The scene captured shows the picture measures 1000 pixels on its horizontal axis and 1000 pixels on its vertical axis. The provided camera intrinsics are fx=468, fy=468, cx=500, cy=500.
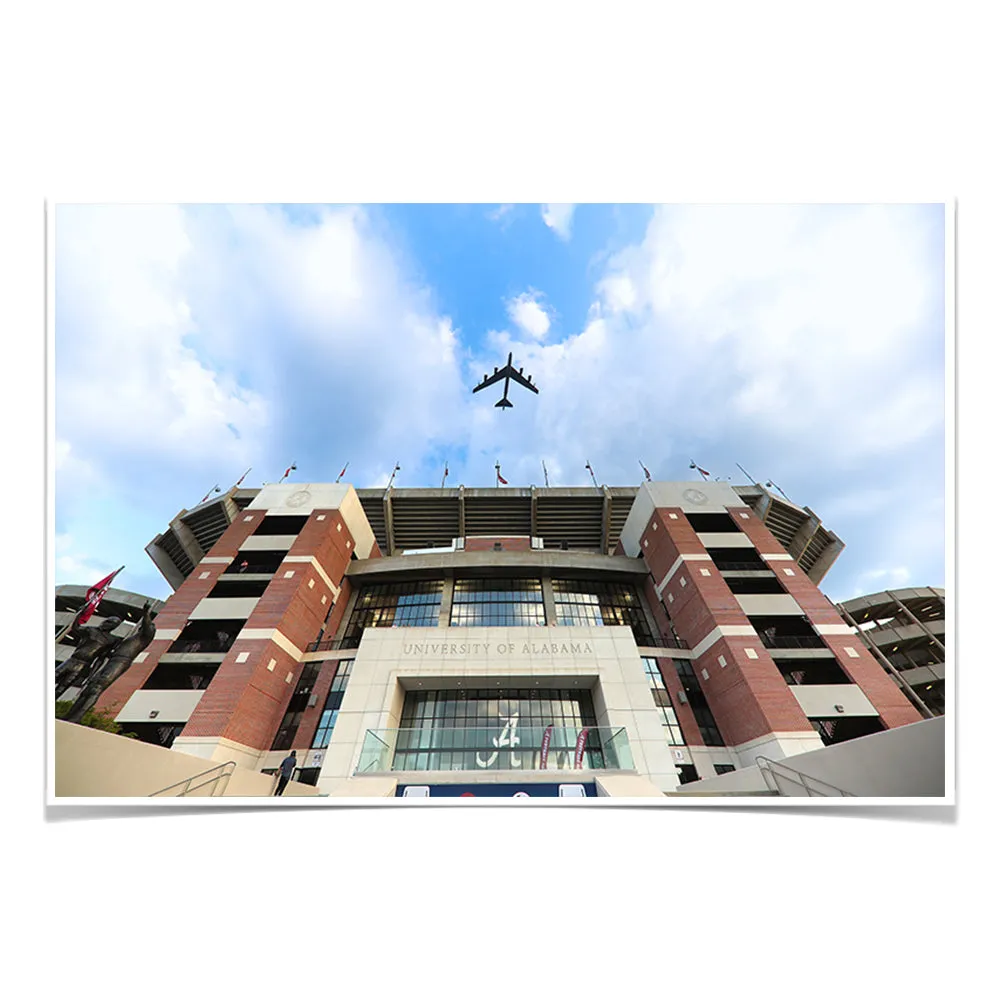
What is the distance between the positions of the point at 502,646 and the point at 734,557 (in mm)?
18214

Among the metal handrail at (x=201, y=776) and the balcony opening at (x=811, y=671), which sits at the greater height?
the balcony opening at (x=811, y=671)

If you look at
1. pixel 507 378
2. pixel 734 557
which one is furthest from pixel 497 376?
pixel 734 557

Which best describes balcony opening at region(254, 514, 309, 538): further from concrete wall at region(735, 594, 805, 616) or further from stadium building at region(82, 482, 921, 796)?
concrete wall at region(735, 594, 805, 616)

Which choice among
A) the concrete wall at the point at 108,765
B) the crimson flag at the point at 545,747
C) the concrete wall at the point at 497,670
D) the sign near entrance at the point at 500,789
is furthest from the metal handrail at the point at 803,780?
the concrete wall at the point at 108,765

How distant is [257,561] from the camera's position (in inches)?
1305

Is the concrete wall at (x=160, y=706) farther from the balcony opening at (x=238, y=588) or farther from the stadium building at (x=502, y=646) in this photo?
the balcony opening at (x=238, y=588)

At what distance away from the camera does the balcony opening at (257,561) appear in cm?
3256

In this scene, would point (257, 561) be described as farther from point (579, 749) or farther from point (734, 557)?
point (734, 557)

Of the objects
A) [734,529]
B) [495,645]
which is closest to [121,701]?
[495,645]

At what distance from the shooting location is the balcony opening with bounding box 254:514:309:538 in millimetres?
34519

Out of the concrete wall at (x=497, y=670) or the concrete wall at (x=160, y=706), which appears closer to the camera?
the concrete wall at (x=497, y=670)

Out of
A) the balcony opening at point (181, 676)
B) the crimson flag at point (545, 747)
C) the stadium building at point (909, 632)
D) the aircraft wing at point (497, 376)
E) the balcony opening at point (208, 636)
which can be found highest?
the aircraft wing at point (497, 376)

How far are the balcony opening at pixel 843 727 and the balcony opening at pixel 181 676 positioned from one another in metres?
33.1
